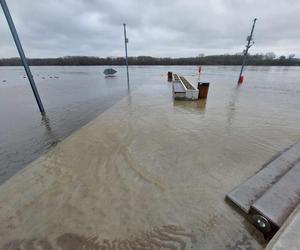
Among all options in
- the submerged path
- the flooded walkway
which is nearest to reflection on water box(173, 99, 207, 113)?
the flooded walkway

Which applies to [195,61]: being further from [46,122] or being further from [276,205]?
[276,205]

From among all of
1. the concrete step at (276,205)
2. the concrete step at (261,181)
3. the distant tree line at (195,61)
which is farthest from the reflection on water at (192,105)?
the distant tree line at (195,61)

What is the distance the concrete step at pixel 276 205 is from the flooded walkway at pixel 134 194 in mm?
181

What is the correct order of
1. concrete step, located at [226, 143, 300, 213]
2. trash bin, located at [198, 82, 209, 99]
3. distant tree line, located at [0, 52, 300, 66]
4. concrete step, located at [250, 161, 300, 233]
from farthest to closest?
distant tree line, located at [0, 52, 300, 66] → trash bin, located at [198, 82, 209, 99] → concrete step, located at [226, 143, 300, 213] → concrete step, located at [250, 161, 300, 233]

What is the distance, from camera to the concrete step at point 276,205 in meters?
1.87

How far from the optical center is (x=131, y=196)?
2502mm

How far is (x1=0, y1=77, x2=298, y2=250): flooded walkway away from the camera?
6.29 ft

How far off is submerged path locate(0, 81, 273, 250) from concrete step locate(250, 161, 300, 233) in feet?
0.58

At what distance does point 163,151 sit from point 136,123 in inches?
84.9

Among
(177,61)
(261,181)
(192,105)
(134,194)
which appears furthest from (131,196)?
(177,61)

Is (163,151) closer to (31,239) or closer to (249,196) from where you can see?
(249,196)

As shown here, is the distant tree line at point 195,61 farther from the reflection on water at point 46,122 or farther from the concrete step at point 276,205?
the concrete step at point 276,205

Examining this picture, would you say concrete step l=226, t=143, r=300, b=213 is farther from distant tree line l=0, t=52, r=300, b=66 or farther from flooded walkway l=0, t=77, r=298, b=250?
distant tree line l=0, t=52, r=300, b=66

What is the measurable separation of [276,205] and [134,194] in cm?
188
